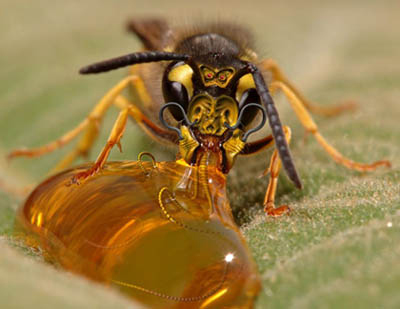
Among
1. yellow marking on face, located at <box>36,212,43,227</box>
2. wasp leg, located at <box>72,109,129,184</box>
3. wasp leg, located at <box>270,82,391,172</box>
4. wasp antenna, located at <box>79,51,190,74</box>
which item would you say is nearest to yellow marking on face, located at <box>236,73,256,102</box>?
wasp antenna, located at <box>79,51,190,74</box>

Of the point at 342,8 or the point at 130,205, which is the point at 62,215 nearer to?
the point at 130,205

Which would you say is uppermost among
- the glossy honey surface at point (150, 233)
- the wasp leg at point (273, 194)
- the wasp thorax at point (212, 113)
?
the wasp thorax at point (212, 113)

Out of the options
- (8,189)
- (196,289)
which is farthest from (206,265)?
(8,189)

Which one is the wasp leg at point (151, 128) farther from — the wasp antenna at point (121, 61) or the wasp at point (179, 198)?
the wasp antenna at point (121, 61)

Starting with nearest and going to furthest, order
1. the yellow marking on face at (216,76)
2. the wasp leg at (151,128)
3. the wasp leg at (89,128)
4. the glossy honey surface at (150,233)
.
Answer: the glossy honey surface at (150,233) → the yellow marking on face at (216,76) → the wasp leg at (151,128) → the wasp leg at (89,128)

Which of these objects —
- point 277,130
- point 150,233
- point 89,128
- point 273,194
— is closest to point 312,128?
point 273,194

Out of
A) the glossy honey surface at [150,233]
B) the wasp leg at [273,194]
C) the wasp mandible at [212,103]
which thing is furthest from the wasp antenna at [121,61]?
the wasp leg at [273,194]

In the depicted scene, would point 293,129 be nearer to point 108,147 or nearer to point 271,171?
point 271,171
